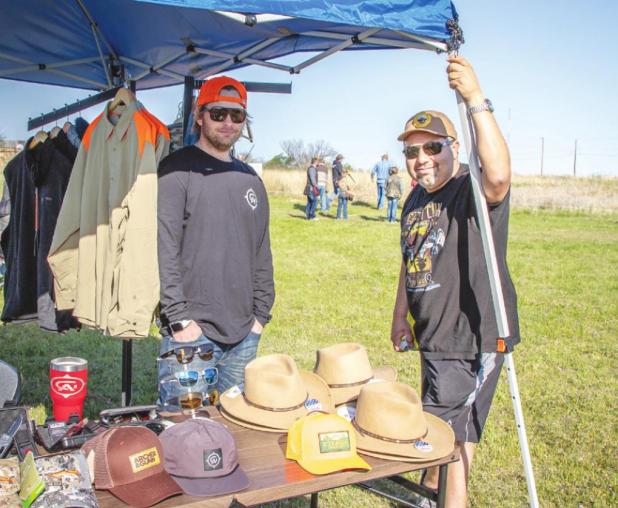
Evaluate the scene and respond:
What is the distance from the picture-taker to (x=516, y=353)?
6.62 meters

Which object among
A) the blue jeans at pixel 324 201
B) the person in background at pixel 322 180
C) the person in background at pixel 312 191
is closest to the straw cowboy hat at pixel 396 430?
the person in background at pixel 312 191

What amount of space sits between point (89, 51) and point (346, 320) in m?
4.56

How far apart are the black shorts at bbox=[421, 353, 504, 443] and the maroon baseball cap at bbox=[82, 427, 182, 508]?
1337 millimetres

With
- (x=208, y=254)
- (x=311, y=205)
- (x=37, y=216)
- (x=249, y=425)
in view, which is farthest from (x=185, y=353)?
(x=311, y=205)

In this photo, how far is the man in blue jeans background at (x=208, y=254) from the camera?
3.00 m

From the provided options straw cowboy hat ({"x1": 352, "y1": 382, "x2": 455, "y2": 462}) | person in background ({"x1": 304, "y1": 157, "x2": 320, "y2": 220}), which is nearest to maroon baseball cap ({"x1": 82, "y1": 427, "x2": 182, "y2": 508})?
straw cowboy hat ({"x1": 352, "y1": 382, "x2": 455, "y2": 462})

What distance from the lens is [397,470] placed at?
225 centimetres

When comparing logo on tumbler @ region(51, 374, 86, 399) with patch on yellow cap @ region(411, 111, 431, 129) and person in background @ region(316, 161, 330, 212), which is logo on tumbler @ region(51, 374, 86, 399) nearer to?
patch on yellow cap @ region(411, 111, 431, 129)

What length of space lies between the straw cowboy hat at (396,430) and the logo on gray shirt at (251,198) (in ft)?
4.12

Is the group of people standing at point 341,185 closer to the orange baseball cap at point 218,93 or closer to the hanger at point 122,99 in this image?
the orange baseball cap at point 218,93

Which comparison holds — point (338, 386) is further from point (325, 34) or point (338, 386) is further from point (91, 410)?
point (91, 410)

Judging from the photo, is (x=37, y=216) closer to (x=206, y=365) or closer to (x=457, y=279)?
(x=206, y=365)

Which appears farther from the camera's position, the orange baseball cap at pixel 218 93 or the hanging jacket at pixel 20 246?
the hanging jacket at pixel 20 246

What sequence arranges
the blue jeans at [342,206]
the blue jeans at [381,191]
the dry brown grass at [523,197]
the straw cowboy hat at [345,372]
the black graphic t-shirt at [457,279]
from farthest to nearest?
the dry brown grass at [523,197]
the blue jeans at [381,191]
the blue jeans at [342,206]
the straw cowboy hat at [345,372]
the black graphic t-shirt at [457,279]
